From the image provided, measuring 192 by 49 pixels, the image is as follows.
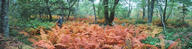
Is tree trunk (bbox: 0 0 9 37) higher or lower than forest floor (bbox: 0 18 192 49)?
higher

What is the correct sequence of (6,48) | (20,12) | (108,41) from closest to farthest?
1. (6,48)
2. (108,41)
3. (20,12)

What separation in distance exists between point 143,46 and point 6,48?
13.7 ft

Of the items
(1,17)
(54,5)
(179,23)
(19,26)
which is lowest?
(179,23)

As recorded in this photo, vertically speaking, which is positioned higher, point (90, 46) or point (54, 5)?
point (54, 5)

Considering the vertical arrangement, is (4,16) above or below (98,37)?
above

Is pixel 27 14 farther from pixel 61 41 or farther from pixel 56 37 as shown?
pixel 61 41

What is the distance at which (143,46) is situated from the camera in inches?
180

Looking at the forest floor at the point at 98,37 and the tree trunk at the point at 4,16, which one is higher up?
the tree trunk at the point at 4,16

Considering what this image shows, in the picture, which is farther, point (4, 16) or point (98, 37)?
point (98, 37)

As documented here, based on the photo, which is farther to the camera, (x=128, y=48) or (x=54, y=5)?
(x=54, y=5)

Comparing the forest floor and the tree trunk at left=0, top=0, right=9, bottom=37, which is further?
the tree trunk at left=0, top=0, right=9, bottom=37

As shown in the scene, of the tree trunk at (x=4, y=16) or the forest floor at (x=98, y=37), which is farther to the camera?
the tree trunk at (x=4, y=16)

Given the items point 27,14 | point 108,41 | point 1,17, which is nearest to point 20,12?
point 27,14

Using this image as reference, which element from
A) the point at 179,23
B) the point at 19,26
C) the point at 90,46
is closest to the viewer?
the point at 90,46
